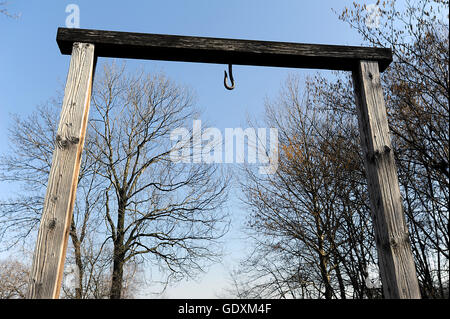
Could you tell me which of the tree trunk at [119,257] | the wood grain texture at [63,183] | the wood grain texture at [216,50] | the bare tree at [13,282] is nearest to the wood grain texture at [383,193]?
the wood grain texture at [216,50]

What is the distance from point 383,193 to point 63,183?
1.76m

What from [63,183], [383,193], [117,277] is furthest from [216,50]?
[117,277]

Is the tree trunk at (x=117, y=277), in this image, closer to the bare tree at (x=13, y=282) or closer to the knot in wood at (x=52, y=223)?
the bare tree at (x=13, y=282)

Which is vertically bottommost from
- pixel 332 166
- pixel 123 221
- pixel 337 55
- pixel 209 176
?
pixel 337 55

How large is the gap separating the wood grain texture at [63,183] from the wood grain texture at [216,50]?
0.10 meters

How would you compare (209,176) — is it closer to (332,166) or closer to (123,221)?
(123,221)

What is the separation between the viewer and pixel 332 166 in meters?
8.34

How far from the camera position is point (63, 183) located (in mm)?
1741

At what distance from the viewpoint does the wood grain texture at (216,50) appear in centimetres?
203

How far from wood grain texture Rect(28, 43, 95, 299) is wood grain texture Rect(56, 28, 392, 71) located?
10 centimetres

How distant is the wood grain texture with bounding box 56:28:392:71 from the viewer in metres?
2.03
